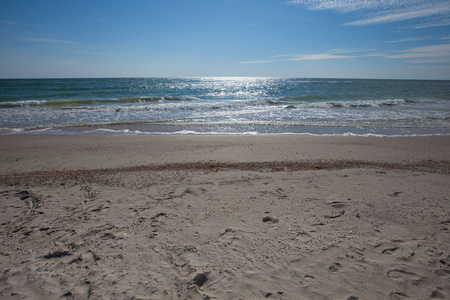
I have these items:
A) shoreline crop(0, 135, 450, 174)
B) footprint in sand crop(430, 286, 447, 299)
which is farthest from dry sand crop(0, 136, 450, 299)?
shoreline crop(0, 135, 450, 174)

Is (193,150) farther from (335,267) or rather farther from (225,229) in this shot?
(335,267)

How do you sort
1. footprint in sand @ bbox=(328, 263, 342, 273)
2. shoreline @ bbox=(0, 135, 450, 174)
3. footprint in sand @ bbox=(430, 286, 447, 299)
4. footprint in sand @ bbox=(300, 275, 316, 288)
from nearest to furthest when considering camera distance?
footprint in sand @ bbox=(430, 286, 447, 299)
footprint in sand @ bbox=(300, 275, 316, 288)
footprint in sand @ bbox=(328, 263, 342, 273)
shoreline @ bbox=(0, 135, 450, 174)

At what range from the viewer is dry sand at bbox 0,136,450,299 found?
243 cm

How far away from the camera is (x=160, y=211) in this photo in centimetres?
380

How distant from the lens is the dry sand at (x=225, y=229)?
2.43 m

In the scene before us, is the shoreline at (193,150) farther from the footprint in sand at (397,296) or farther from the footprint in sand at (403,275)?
the footprint in sand at (397,296)

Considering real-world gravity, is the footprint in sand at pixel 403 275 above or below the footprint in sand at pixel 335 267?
below

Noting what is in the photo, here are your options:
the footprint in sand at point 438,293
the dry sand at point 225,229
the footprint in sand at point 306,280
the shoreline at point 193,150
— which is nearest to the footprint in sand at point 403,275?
the dry sand at point 225,229

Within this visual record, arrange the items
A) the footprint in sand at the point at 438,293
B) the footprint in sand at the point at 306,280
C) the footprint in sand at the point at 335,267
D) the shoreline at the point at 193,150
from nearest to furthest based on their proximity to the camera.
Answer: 1. the footprint in sand at the point at 438,293
2. the footprint in sand at the point at 306,280
3. the footprint in sand at the point at 335,267
4. the shoreline at the point at 193,150

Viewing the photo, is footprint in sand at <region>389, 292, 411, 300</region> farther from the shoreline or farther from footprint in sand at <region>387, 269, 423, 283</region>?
the shoreline

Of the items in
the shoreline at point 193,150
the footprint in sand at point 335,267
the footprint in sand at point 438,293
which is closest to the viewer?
the footprint in sand at point 438,293

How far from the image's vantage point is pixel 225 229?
3.34m

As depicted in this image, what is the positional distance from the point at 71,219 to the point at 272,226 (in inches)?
120

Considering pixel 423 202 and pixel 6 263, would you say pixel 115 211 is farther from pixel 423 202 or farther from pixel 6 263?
pixel 423 202
